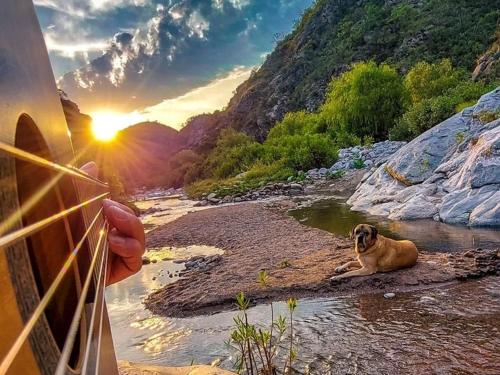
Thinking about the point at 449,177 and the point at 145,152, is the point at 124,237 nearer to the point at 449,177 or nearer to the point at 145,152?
the point at 449,177

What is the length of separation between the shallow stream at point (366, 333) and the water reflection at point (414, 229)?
2814 millimetres

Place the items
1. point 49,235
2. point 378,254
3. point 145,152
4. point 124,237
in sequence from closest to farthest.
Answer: point 49,235
point 124,237
point 378,254
point 145,152

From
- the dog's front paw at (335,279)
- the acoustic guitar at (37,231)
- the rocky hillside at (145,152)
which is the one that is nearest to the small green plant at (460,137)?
the dog's front paw at (335,279)

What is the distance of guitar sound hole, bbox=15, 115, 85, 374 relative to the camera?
104 centimetres

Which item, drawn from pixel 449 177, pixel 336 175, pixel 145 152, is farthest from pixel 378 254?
pixel 145 152

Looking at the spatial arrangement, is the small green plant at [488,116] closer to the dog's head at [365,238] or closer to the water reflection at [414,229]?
the water reflection at [414,229]

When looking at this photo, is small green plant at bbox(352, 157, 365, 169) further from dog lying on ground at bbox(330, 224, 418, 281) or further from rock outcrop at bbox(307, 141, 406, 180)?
dog lying on ground at bbox(330, 224, 418, 281)

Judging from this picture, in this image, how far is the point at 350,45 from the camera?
77.8m

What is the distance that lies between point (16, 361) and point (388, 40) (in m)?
77.2

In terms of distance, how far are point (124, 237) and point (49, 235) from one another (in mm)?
831

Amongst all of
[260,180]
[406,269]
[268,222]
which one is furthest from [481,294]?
A: [260,180]

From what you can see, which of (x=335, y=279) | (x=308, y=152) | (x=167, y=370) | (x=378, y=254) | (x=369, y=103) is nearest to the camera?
(x=167, y=370)

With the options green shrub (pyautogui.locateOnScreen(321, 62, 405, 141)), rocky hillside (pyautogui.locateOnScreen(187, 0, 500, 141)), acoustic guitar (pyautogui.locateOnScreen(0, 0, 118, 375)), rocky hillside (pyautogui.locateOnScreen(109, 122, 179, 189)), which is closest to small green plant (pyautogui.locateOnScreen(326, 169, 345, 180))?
green shrub (pyautogui.locateOnScreen(321, 62, 405, 141))

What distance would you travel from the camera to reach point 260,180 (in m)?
36.2
